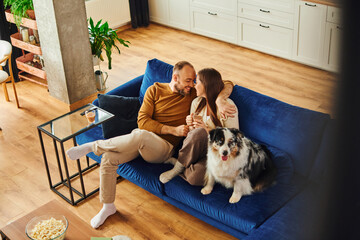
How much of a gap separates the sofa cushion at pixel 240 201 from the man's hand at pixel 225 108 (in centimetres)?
35

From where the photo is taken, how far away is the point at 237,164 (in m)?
2.49

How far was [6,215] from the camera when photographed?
9.93ft

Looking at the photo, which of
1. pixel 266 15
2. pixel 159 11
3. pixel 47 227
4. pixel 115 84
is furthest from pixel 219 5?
pixel 47 227

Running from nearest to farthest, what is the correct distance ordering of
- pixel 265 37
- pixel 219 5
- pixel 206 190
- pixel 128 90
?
pixel 206 190
pixel 128 90
pixel 265 37
pixel 219 5

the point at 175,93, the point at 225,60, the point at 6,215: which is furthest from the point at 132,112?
the point at 225,60

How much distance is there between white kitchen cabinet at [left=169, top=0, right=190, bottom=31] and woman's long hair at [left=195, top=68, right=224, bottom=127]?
138 inches

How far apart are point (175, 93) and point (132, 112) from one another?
0.46 meters

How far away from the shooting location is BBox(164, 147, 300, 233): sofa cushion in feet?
7.76

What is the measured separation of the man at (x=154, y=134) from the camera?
2.77 metres

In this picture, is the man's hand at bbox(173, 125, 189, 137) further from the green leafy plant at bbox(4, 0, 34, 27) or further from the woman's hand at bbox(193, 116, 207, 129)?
the green leafy plant at bbox(4, 0, 34, 27)

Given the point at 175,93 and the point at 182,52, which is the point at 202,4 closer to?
the point at 182,52

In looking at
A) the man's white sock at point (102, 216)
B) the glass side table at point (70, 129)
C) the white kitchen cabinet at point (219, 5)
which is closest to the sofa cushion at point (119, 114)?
the glass side table at point (70, 129)

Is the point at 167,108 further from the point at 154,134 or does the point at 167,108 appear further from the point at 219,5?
the point at 219,5

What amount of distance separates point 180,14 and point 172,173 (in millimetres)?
3900
